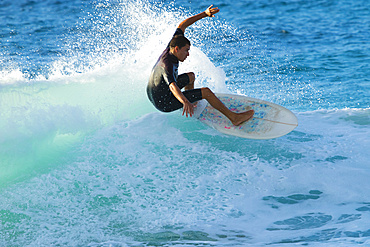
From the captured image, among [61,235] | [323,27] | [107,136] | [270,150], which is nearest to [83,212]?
[61,235]

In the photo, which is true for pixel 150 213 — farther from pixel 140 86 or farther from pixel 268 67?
pixel 268 67

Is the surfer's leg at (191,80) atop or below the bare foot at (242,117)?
atop

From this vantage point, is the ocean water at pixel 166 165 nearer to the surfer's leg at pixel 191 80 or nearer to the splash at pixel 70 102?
the splash at pixel 70 102

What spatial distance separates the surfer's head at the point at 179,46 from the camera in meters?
5.25

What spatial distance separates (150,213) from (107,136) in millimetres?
1839

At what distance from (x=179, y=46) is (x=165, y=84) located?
536 millimetres

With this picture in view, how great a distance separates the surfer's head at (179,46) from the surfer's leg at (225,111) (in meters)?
0.55

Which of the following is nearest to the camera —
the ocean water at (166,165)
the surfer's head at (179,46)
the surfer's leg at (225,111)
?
the ocean water at (166,165)

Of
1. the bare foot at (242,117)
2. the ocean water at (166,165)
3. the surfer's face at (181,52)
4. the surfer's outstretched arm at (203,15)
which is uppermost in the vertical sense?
the surfer's outstretched arm at (203,15)

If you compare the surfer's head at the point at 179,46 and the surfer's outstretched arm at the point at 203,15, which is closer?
the surfer's head at the point at 179,46

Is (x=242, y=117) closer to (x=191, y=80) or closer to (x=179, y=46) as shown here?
(x=191, y=80)

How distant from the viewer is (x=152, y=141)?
19.3ft

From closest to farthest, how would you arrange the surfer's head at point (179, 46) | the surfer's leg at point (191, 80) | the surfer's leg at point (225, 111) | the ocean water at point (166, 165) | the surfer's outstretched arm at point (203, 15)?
the ocean water at point (166, 165), the surfer's head at point (179, 46), the surfer's leg at point (225, 111), the surfer's outstretched arm at point (203, 15), the surfer's leg at point (191, 80)

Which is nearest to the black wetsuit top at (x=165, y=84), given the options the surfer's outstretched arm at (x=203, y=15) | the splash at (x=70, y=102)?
the surfer's outstretched arm at (x=203, y=15)
